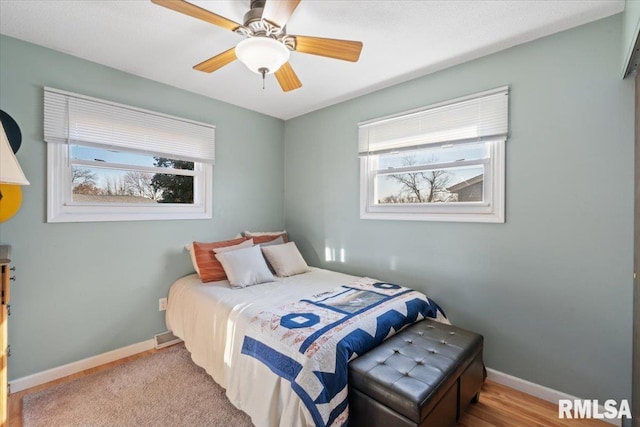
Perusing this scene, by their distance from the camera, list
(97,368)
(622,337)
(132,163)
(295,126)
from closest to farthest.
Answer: (622,337) < (97,368) < (132,163) < (295,126)

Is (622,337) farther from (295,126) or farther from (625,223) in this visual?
(295,126)

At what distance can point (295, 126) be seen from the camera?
363cm

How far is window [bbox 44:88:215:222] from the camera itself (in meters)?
2.17

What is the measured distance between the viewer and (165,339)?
270cm

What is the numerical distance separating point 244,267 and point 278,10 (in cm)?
191

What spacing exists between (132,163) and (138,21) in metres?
1.20

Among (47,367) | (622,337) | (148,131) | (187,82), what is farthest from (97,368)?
(622,337)

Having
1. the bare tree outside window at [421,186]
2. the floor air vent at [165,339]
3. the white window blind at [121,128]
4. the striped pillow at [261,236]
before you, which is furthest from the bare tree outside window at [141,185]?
the bare tree outside window at [421,186]

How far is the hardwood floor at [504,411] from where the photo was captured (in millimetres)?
1716

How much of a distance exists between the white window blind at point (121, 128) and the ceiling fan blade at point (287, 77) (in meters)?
1.26

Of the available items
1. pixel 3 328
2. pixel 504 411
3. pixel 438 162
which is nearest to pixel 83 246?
pixel 3 328

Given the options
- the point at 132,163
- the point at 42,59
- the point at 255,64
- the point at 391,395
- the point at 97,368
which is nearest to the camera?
the point at 391,395

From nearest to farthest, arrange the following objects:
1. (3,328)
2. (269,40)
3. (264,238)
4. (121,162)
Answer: (3,328), (269,40), (121,162), (264,238)

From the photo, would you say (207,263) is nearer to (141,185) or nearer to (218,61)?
(141,185)
